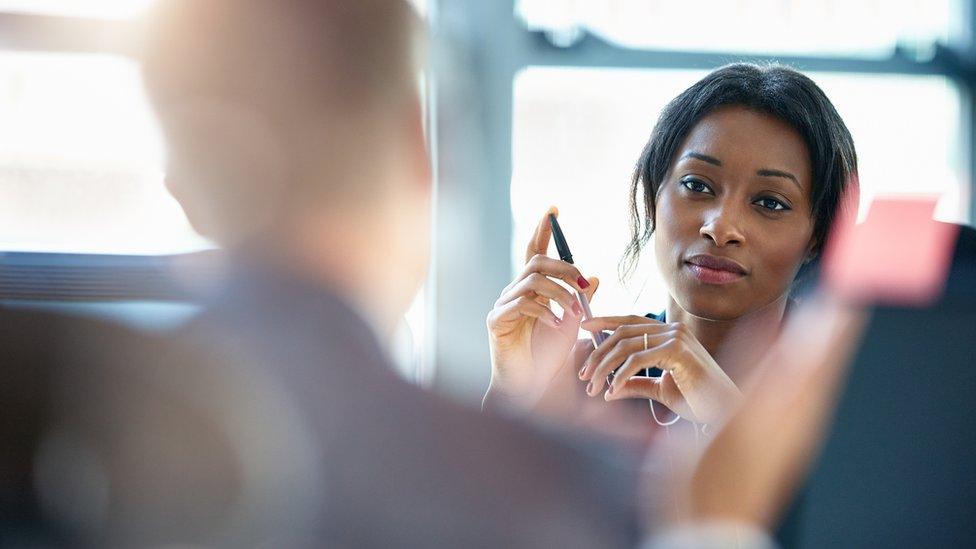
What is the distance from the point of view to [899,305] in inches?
17.2

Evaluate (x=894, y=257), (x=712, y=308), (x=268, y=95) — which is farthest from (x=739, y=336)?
(x=268, y=95)

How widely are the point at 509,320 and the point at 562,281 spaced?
0.32 ft

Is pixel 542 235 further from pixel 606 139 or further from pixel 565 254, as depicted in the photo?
pixel 606 139

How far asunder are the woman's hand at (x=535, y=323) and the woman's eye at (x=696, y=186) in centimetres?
20

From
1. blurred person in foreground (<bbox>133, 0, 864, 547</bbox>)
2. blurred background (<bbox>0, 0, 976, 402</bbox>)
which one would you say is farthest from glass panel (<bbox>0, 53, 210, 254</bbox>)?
blurred person in foreground (<bbox>133, 0, 864, 547</bbox>)

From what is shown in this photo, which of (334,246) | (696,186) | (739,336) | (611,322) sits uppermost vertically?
(334,246)

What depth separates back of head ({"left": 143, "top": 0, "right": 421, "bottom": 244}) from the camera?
42 cm

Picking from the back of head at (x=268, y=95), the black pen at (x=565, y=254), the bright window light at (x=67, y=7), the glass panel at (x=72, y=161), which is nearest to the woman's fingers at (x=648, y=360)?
the black pen at (x=565, y=254)

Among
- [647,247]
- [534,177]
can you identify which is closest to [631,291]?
[647,247]

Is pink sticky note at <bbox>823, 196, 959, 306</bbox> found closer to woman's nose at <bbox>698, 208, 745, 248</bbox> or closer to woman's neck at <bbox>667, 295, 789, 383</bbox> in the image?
woman's nose at <bbox>698, 208, 745, 248</bbox>

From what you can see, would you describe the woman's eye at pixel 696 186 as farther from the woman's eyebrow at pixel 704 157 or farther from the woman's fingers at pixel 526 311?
the woman's fingers at pixel 526 311

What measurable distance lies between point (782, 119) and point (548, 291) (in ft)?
1.39

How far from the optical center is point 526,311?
134cm

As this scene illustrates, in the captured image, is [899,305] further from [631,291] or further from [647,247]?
[631,291]
